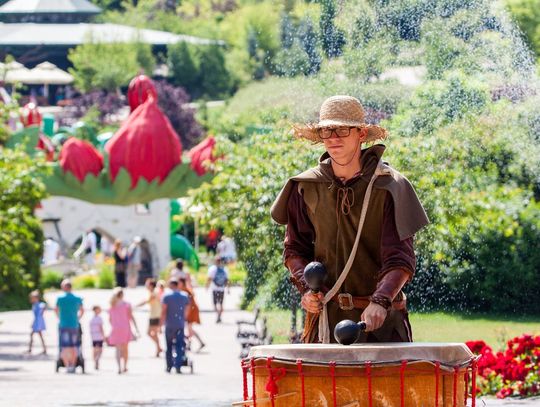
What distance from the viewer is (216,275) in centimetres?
3147

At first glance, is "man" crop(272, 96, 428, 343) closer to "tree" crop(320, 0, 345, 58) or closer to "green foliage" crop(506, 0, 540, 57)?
"tree" crop(320, 0, 345, 58)

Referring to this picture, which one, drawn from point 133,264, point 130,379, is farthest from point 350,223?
point 133,264

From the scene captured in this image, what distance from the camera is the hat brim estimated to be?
25.5ft

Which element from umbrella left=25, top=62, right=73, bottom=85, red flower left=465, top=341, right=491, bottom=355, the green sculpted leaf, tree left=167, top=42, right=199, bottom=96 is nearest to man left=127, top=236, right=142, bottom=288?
the green sculpted leaf

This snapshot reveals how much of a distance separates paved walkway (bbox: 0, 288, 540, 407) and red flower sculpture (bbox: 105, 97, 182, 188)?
14807 millimetres

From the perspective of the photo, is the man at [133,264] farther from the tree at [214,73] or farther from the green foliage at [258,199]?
the tree at [214,73]

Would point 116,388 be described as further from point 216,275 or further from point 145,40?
point 145,40

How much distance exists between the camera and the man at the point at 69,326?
873 inches

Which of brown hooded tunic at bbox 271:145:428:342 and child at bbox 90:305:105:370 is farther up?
brown hooded tunic at bbox 271:145:428:342

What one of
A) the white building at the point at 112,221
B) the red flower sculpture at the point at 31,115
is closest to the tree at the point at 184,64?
the red flower sculpture at the point at 31,115

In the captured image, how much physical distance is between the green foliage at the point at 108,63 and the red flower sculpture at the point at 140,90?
36.4 meters

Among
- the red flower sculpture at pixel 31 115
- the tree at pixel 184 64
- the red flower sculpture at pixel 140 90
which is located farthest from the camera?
the tree at pixel 184 64

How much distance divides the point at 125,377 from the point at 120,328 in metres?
1.57

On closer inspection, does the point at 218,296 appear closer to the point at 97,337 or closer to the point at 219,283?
the point at 219,283
